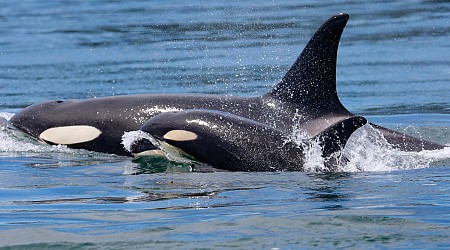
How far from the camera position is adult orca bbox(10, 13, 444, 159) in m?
11.6

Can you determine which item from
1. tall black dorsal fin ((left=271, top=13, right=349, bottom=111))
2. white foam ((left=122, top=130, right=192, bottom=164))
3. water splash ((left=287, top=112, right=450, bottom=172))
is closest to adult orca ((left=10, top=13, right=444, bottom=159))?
tall black dorsal fin ((left=271, top=13, right=349, bottom=111))

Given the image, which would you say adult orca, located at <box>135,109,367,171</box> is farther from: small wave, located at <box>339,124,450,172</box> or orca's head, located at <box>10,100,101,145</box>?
orca's head, located at <box>10,100,101,145</box>

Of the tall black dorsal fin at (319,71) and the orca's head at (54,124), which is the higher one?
the tall black dorsal fin at (319,71)

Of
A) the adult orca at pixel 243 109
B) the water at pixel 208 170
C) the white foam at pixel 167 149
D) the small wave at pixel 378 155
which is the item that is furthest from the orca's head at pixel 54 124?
the small wave at pixel 378 155

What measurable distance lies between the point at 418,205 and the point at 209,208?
1.62m

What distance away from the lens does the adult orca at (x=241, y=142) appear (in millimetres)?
10266

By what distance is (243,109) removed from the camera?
12.3 m

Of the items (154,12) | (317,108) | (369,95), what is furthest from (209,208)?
(154,12)

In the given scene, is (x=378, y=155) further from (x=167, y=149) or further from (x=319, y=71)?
(x=167, y=149)

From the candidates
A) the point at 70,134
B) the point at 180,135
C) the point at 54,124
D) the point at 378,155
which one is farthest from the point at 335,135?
the point at 54,124

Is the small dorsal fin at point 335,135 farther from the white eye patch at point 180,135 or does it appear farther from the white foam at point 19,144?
the white foam at point 19,144

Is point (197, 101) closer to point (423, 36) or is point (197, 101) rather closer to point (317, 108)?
point (317, 108)

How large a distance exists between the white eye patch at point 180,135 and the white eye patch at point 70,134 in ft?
6.78

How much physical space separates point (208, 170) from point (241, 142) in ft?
1.36
